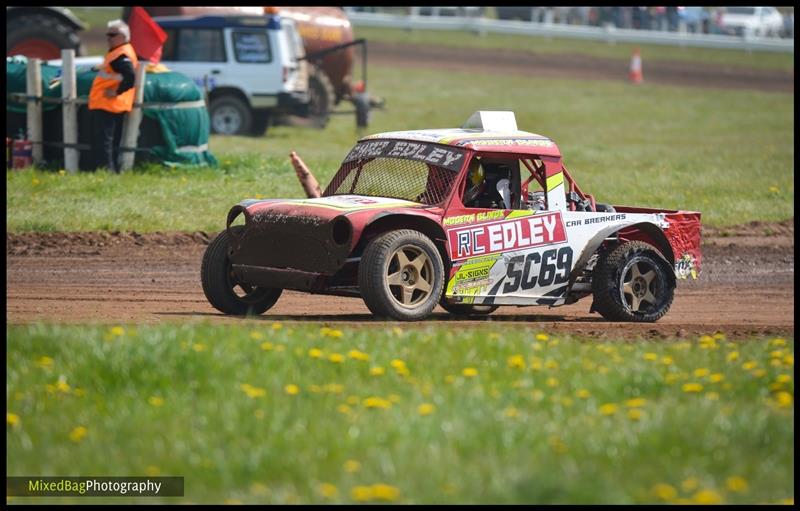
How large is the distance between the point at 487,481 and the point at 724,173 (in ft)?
60.7

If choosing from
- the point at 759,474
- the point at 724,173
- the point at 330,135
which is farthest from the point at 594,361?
the point at 330,135

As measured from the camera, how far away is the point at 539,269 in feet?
37.2

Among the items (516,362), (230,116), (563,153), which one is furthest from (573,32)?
(516,362)

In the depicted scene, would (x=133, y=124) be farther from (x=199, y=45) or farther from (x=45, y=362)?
(x=45, y=362)

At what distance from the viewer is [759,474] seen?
622cm

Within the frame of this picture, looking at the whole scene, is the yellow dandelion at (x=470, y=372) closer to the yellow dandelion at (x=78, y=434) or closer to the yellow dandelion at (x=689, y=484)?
the yellow dandelion at (x=689, y=484)

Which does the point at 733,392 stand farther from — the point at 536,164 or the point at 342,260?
the point at 536,164

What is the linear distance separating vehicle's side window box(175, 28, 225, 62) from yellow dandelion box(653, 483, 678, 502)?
2261cm

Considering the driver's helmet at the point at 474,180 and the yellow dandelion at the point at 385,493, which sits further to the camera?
the driver's helmet at the point at 474,180

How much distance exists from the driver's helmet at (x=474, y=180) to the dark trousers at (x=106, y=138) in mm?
8506

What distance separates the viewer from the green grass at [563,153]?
1741 cm

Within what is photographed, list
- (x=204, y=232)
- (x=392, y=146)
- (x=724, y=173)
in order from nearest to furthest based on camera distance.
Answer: (x=392, y=146)
(x=204, y=232)
(x=724, y=173)

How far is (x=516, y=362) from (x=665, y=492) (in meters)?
2.35

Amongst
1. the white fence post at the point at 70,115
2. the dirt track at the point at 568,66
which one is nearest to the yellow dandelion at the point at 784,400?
the white fence post at the point at 70,115
